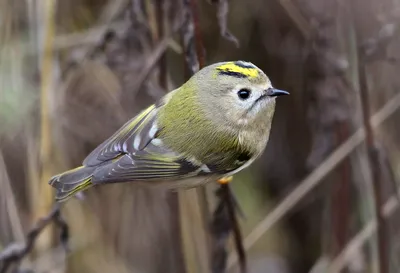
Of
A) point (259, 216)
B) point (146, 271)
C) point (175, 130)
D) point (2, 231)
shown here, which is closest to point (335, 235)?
point (259, 216)

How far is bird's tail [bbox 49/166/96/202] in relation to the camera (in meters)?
1.48

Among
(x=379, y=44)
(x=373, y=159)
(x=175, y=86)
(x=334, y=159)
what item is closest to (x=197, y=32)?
(x=379, y=44)

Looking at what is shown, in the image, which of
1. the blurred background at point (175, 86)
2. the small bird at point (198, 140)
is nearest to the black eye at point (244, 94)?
the small bird at point (198, 140)

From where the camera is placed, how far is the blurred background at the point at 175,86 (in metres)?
1.65

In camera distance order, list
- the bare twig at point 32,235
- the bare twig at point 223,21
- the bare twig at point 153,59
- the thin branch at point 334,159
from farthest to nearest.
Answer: the thin branch at point 334,159, the bare twig at point 153,59, the bare twig at point 32,235, the bare twig at point 223,21

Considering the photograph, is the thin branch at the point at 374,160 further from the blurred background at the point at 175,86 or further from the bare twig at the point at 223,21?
the bare twig at the point at 223,21

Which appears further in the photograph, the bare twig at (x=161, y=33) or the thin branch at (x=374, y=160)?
the bare twig at (x=161, y=33)

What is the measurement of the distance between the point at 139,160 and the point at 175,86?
0.74 m

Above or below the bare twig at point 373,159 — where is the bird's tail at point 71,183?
above

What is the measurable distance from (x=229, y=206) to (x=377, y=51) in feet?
1.71

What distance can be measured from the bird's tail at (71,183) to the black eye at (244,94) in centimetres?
43

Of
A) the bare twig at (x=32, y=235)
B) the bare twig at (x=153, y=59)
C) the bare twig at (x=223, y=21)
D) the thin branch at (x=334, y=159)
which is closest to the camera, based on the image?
the bare twig at (x=223, y=21)

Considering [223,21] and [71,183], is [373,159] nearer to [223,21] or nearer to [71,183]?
[223,21]

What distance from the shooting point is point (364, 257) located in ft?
7.16
